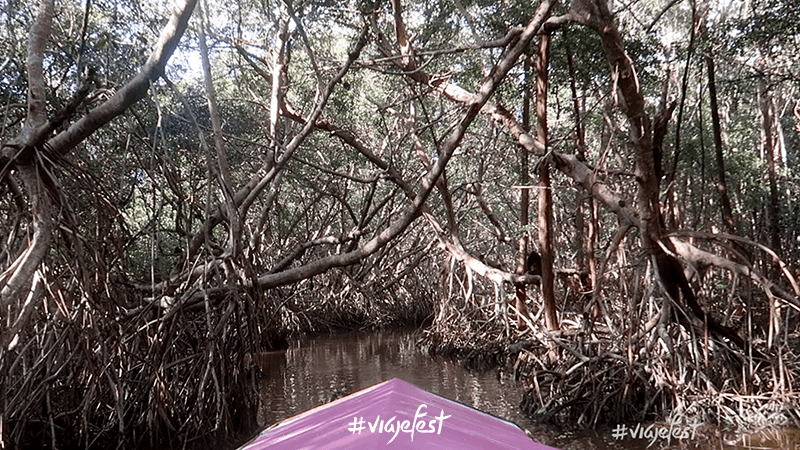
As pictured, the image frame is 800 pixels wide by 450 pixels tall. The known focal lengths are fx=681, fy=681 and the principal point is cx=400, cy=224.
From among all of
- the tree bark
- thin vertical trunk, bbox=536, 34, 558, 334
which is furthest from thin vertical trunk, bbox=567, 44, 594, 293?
the tree bark

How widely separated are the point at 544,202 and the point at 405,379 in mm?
3212

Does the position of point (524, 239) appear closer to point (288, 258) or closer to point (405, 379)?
point (405, 379)

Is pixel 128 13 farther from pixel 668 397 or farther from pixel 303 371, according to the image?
pixel 668 397

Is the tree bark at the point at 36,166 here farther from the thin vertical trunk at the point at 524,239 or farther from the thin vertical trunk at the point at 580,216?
the thin vertical trunk at the point at 524,239

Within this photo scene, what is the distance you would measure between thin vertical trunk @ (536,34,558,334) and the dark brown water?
1062 mm

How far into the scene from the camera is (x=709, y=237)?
18.1ft

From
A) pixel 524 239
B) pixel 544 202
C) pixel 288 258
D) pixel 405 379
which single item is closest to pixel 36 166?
pixel 288 258

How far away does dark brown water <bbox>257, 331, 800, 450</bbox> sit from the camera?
5.36 m

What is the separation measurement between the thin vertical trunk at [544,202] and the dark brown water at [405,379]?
106 cm

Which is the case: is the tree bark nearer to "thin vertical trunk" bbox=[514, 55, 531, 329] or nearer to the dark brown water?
the dark brown water

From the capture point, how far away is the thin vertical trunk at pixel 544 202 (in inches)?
276

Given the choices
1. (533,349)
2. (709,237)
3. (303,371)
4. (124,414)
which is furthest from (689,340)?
(303,371)

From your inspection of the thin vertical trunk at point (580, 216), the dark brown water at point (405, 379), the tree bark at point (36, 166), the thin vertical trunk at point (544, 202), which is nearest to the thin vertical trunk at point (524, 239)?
the thin vertical trunk at point (580, 216)

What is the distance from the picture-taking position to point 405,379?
9.02m
